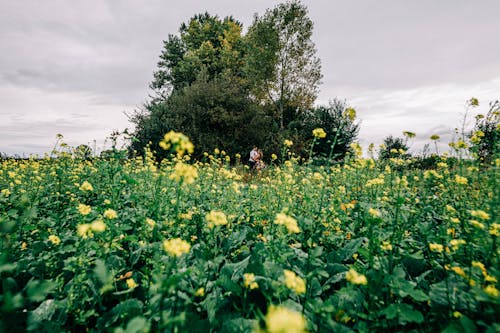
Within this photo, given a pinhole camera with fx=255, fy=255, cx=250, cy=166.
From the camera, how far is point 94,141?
221 inches

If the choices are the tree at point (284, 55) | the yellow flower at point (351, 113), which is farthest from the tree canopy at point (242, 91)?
the yellow flower at point (351, 113)

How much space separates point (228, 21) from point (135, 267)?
4018 cm

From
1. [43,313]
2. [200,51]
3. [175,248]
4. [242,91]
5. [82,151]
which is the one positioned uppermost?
[200,51]

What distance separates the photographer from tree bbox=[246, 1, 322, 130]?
22641 millimetres

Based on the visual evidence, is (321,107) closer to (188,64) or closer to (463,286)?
(188,64)

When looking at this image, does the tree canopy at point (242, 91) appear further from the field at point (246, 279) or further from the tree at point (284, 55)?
the field at point (246, 279)

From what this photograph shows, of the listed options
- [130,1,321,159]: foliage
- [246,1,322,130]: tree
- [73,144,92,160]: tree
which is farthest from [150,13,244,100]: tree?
[73,144,92,160]: tree

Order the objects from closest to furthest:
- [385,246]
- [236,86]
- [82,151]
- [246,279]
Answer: [246,279], [385,246], [82,151], [236,86]

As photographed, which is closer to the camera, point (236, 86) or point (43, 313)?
point (43, 313)

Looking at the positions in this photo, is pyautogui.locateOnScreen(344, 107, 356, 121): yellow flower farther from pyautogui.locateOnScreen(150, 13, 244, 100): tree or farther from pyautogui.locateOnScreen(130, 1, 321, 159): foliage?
pyautogui.locateOnScreen(150, 13, 244, 100): tree

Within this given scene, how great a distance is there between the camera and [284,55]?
23000 mm

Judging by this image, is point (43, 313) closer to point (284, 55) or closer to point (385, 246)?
point (385, 246)

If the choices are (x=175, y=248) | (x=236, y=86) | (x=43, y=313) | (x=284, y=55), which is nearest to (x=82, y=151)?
(x=43, y=313)

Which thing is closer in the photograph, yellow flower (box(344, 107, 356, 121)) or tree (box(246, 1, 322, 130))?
yellow flower (box(344, 107, 356, 121))
